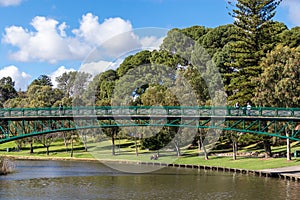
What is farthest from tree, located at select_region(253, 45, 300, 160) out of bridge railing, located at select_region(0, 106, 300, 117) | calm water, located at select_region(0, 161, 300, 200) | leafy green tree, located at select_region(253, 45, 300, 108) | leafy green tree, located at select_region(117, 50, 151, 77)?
leafy green tree, located at select_region(117, 50, 151, 77)

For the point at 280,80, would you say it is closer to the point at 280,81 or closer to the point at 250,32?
the point at 280,81

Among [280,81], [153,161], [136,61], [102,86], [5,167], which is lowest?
[153,161]

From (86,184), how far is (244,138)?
3111cm

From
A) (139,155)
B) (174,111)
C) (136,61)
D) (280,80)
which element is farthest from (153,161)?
(136,61)

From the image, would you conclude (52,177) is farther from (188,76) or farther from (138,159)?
(188,76)

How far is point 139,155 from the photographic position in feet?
302

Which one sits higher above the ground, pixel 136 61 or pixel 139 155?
pixel 136 61

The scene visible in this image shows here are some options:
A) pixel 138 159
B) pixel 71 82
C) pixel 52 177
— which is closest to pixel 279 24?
pixel 138 159

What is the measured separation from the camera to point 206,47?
111250 millimetres

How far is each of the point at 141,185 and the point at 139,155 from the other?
1353 inches

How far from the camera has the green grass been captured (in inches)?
2745

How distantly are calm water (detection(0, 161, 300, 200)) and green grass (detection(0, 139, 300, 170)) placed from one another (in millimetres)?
5507

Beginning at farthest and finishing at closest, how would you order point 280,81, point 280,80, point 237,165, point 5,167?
1. point 237,165
2. point 280,80
3. point 5,167
4. point 280,81

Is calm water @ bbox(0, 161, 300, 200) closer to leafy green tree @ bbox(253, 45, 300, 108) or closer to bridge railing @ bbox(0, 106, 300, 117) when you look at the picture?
bridge railing @ bbox(0, 106, 300, 117)
